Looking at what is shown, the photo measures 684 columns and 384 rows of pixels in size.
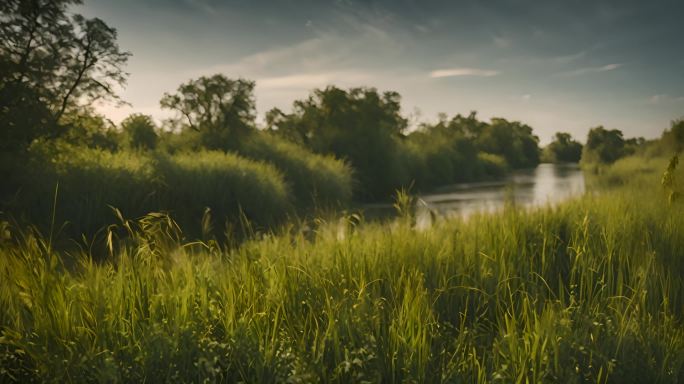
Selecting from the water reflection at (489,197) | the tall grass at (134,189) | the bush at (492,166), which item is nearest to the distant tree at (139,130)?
the tall grass at (134,189)

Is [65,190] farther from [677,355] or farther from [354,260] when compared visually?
[677,355]

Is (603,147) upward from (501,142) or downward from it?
downward

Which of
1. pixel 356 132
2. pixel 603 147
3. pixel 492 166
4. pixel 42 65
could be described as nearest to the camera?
pixel 42 65

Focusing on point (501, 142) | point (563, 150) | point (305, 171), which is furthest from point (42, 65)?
point (563, 150)

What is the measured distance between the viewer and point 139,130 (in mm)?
21391

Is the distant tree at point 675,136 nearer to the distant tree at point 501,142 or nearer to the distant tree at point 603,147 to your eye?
the distant tree at point 603,147

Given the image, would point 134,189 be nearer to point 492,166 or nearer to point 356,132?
point 356,132

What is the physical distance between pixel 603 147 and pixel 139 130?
35.7 m

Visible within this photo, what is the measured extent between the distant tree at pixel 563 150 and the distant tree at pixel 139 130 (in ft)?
306

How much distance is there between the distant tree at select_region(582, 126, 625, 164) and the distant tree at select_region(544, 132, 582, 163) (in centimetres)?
5313

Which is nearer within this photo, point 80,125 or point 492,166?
point 80,125

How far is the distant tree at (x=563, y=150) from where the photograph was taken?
3797 inches

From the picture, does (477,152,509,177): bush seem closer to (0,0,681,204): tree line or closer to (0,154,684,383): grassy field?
(0,0,681,204): tree line

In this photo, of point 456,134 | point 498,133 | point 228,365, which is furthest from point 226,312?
point 498,133
